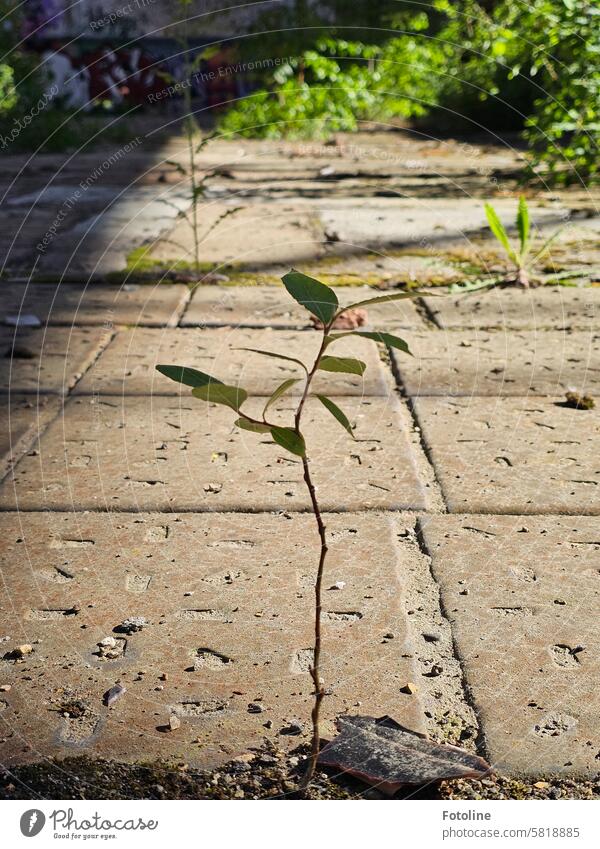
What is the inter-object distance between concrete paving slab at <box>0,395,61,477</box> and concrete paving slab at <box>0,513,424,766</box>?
28 cm

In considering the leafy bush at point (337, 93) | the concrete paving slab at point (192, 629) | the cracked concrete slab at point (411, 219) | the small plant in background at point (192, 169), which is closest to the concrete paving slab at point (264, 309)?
the small plant in background at point (192, 169)

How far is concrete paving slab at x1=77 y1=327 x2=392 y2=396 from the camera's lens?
88.7 inches

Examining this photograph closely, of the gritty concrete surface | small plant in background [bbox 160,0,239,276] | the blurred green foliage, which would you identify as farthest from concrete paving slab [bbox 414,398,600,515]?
the blurred green foliage

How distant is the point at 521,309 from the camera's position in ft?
9.36

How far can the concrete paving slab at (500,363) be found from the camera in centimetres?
225

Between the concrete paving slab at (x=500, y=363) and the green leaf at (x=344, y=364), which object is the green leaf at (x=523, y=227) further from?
the green leaf at (x=344, y=364)

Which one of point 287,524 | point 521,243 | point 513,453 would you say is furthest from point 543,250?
point 287,524

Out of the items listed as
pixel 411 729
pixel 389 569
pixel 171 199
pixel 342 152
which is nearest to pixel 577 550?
pixel 389 569

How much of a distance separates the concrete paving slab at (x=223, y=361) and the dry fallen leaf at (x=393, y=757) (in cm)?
119

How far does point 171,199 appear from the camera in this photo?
4.48 meters

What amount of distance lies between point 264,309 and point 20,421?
0.95m

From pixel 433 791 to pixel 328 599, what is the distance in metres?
0.41

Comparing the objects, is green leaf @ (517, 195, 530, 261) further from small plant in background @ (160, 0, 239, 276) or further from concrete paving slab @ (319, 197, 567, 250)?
small plant in background @ (160, 0, 239, 276)
